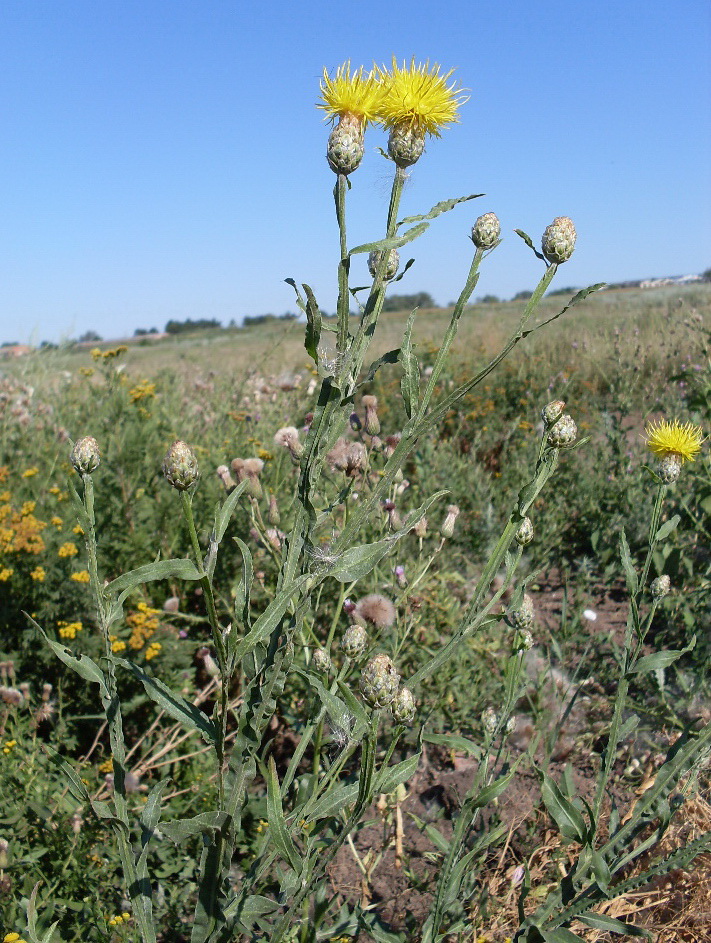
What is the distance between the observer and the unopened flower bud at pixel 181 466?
1089 mm

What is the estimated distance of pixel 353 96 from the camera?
1.14 metres

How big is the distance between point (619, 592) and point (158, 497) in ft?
8.14

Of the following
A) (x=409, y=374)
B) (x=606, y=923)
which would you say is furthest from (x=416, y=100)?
(x=606, y=923)

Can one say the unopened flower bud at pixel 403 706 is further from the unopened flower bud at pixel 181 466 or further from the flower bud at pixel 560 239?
the flower bud at pixel 560 239

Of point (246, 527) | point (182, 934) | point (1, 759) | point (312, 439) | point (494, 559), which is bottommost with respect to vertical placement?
point (182, 934)

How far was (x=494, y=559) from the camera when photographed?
126cm

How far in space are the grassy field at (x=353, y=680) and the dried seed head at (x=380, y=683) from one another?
0.19ft

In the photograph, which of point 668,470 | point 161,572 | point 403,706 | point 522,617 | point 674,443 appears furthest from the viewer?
point 674,443

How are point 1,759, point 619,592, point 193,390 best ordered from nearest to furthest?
point 1,759 → point 619,592 → point 193,390

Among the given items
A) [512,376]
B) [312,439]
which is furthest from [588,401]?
[312,439]

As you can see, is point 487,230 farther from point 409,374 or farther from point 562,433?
point 562,433

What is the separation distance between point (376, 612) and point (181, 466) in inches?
37.7

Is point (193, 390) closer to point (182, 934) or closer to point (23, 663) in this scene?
point (23, 663)

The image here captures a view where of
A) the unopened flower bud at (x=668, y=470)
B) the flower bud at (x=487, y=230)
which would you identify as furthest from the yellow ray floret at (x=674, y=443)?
the flower bud at (x=487, y=230)
